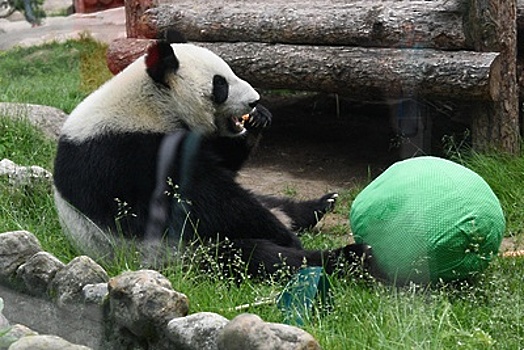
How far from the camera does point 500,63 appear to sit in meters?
5.23

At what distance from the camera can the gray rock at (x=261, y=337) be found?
8.21ft

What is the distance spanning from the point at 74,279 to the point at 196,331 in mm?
648

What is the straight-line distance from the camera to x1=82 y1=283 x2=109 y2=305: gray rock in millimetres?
3133

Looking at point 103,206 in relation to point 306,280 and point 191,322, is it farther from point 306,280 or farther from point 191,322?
point 191,322

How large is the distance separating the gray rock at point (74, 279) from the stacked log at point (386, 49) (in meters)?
2.63

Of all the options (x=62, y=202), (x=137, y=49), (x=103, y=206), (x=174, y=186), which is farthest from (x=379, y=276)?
(x=137, y=49)

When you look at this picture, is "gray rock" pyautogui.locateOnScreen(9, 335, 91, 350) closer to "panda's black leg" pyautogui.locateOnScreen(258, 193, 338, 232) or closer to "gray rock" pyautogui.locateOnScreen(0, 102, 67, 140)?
"panda's black leg" pyautogui.locateOnScreen(258, 193, 338, 232)

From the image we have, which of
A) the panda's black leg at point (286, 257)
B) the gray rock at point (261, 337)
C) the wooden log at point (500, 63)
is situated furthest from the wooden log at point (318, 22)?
the gray rock at point (261, 337)

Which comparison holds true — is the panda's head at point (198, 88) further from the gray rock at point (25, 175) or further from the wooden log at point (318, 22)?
the wooden log at point (318, 22)

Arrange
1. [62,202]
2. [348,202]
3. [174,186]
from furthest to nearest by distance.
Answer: [348,202], [62,202], [174,186]

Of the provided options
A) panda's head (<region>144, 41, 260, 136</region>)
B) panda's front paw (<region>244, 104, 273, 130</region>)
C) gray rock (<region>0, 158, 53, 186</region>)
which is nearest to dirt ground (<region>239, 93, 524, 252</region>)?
panda's front paw (<region>244, 104, 273, 130</region>)

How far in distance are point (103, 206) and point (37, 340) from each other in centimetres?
131

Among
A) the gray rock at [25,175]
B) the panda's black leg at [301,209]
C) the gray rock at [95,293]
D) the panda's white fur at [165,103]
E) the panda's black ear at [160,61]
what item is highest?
the panda's black ear at [160,61]

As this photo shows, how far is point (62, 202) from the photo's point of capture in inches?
163
